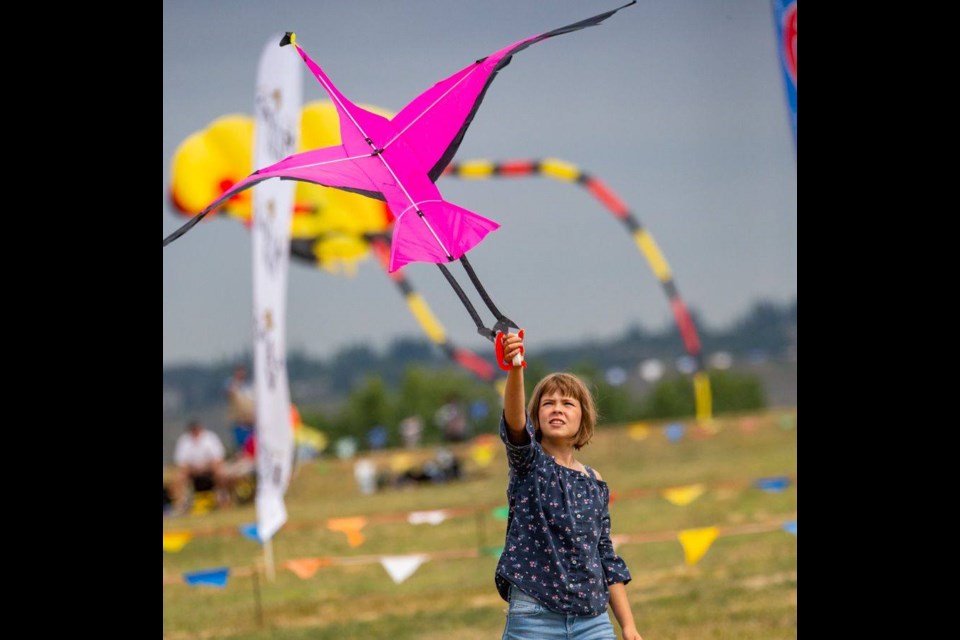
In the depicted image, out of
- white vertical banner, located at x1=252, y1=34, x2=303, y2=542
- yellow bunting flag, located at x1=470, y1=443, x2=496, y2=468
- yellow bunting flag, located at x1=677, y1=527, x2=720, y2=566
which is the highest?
yellow bunting flag, located at x1=470, y1=443, x2=496, y2=468

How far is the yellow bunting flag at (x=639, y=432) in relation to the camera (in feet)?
41.0

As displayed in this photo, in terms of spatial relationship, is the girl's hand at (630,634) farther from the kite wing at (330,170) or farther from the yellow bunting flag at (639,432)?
the yellow bunting flag at (639,432)

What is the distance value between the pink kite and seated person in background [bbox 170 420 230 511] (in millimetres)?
8369

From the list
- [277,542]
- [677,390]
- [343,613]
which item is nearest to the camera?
[343,613]

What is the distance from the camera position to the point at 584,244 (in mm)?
13453

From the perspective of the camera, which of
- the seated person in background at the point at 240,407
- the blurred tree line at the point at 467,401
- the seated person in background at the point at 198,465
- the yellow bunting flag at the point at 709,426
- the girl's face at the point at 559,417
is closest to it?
the girl's face at the point at 559,417

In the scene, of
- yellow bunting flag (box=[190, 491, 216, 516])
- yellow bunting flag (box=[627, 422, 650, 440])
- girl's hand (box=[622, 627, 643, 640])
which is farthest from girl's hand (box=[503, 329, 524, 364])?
yellow bunting flag (box=[627, 422, 650, 440])

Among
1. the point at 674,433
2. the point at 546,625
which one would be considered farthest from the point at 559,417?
the point at 674,433

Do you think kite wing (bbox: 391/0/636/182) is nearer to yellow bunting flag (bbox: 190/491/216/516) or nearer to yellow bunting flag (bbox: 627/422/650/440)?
yellow bunting flag (bbox: 190/491/216/516)

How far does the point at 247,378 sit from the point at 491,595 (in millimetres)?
5909

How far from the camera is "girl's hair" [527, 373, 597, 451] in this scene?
2867 mm

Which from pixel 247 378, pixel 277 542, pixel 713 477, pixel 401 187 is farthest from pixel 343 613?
pixel 247 378

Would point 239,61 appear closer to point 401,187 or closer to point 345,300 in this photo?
point 345,300

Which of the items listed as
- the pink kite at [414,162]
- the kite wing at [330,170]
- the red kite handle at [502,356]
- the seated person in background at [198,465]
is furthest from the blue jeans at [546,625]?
the seated person in background at [198,465]
